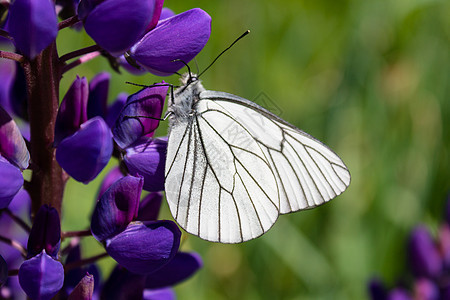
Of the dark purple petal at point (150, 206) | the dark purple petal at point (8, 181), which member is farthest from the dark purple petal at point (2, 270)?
the dark purple petal at point (150, 206)

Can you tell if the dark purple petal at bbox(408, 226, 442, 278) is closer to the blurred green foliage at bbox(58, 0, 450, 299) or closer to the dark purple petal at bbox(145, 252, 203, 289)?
the blurred green foliage at bbox(58, 0, 450, 299)

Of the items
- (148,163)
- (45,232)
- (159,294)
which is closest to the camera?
(45,232)

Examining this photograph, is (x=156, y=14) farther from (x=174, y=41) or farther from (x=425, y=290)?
(x=425, y=290)

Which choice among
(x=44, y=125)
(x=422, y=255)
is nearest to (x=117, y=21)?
(x=44, y=125)

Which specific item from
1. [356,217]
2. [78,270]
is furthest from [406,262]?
[78,270]

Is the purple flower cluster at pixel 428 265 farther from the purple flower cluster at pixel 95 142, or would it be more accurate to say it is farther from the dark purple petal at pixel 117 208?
the dark purple petal at pixel 117 208

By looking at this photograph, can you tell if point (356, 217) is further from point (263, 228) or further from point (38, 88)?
point (38, 88)
